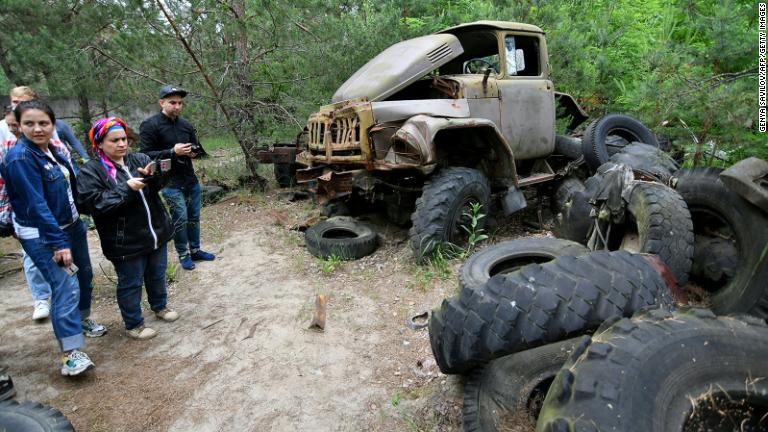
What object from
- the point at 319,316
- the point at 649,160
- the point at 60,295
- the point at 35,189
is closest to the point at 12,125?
the point at 35,189

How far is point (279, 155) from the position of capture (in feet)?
22.1

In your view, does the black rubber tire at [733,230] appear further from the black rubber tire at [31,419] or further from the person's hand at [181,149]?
the person's hand at [181,149]

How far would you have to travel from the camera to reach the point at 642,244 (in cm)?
279

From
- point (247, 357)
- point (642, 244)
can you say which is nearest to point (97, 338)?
point (247, 357)

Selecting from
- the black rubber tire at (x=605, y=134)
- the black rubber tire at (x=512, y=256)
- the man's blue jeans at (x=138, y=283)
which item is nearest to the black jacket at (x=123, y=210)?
the man's blue jeans at (x=138, y=283)

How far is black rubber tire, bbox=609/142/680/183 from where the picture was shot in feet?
12.2

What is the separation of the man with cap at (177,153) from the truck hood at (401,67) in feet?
5.21

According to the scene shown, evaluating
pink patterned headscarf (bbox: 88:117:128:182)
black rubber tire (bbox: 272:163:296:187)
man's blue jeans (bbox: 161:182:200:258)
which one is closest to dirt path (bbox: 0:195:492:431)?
man's blue jeans (bbox: 161:182:200:258)

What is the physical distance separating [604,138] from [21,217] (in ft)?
17.0

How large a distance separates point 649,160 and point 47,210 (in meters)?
4.56

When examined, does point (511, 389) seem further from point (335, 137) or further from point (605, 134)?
point (605, 134)

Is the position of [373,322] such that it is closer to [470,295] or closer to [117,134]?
[470,295]

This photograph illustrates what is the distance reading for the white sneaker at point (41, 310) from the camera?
3.58 metres

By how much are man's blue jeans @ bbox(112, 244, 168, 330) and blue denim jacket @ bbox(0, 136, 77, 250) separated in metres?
0.45
